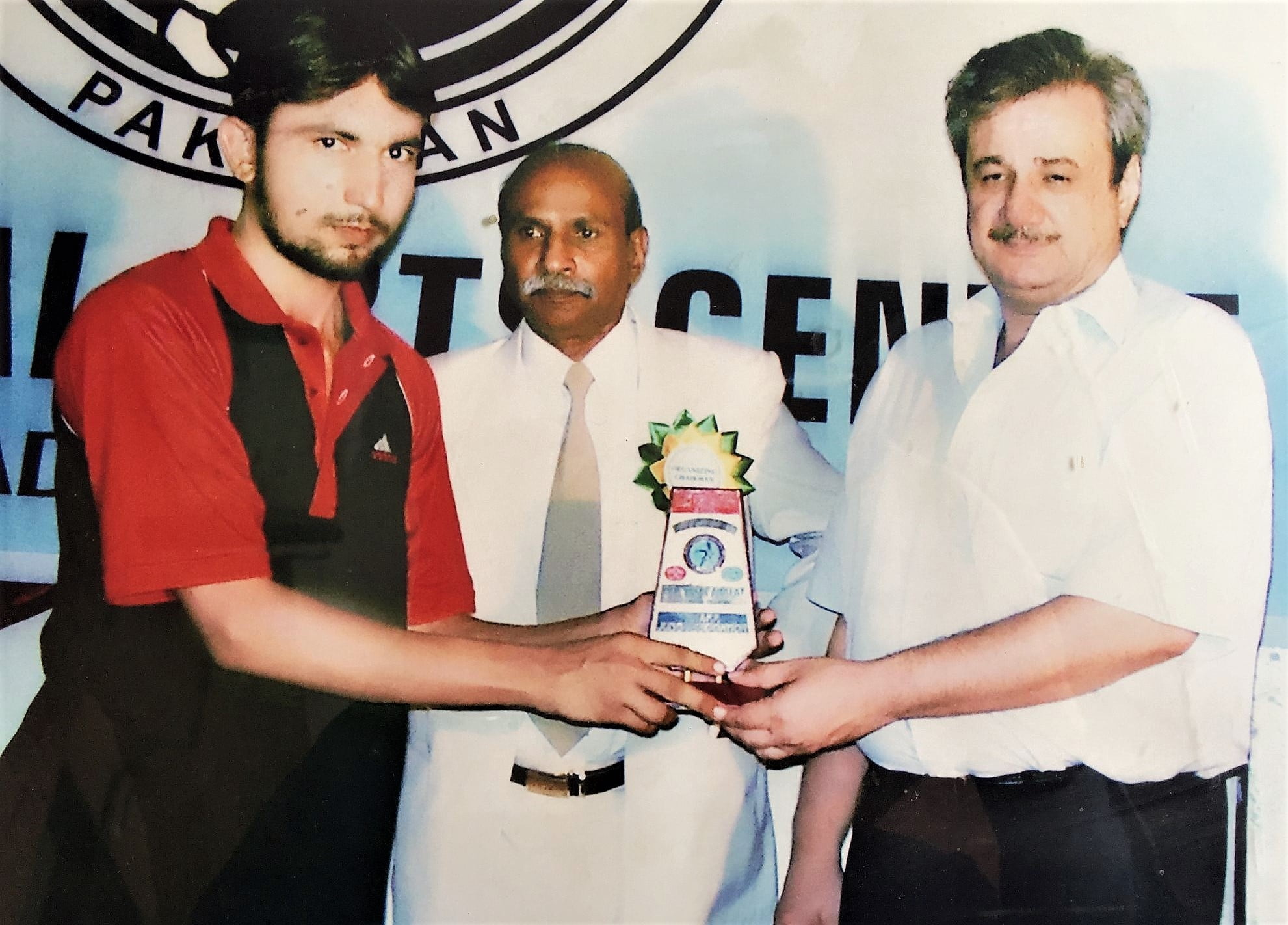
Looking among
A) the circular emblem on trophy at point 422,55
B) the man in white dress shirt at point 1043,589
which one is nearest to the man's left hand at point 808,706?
the man in white dress shirt at point 1043,589

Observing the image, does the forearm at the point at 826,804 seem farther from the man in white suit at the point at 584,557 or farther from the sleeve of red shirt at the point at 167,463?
the sleeve of red shirt at the point at 167,463

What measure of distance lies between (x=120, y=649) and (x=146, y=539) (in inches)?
6.2

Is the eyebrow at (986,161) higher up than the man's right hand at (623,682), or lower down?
higher up

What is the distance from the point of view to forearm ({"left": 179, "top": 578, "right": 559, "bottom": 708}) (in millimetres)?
1191

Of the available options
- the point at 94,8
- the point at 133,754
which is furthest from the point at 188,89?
the point at 133,754

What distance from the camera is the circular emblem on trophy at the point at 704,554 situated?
1.24 m

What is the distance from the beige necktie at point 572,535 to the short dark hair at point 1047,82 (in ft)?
2.06

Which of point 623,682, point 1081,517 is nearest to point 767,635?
point 623,682

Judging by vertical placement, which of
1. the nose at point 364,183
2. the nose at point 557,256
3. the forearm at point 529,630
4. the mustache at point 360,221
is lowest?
the forearm at point 529,630

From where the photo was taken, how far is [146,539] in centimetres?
120

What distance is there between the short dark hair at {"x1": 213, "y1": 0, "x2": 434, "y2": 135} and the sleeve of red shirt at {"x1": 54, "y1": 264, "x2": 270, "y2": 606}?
1.05 feet

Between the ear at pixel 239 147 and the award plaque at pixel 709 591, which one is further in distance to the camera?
the ear at pixel 239 147

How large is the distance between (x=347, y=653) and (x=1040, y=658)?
84 centimetres

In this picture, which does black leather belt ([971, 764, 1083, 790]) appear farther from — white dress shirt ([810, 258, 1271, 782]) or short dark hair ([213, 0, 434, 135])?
short dark hair ([213, 0, 434, 135])
